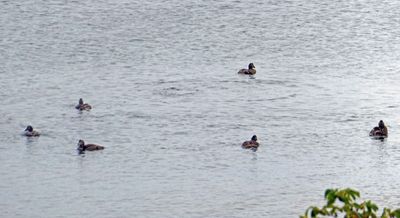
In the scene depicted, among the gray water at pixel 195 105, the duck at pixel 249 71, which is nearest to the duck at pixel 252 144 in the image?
the gray water at pixel 195 105

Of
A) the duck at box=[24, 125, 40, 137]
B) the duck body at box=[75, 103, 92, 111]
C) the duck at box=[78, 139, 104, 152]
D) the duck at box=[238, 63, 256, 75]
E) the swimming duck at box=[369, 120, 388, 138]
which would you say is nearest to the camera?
the duck at box=[78, 139, 104, 152]

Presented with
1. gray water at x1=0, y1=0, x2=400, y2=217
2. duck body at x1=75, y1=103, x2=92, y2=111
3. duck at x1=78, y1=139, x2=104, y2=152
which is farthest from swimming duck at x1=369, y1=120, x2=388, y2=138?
duck body at x1=75, y1=103, x2=92, y2=111

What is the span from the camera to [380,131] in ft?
120

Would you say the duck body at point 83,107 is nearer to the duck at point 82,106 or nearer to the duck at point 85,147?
the duck at point 82,106

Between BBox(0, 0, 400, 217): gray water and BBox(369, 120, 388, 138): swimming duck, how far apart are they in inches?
11.0

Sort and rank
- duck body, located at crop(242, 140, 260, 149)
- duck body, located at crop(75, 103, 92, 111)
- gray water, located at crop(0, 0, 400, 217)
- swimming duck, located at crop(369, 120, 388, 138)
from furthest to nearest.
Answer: duck body, located at crop(75, 103, 92, 111) < swimming duck, located at crop(369, 120, 388, 138) < duck body, located at crop(242, 140, 260, 149) < gray water, located at crop(0, 0, 400, 217)

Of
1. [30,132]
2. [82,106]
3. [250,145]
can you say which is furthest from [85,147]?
[82,106]

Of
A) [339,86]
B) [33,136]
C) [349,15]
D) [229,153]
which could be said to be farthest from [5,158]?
[349,15]

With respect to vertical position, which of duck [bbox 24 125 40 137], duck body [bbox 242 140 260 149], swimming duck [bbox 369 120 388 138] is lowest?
duck body [bbox 242 140 260 149]

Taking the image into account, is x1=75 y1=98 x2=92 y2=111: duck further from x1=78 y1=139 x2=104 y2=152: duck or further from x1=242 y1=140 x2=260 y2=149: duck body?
x1=242 y1=140 x2=260 y2=149: duck body

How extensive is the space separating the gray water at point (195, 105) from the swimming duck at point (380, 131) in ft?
0.92

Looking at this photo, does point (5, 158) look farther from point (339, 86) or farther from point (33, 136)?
point (339, 86)

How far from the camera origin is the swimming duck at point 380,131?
36562mm

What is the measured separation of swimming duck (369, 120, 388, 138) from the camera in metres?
36.6
